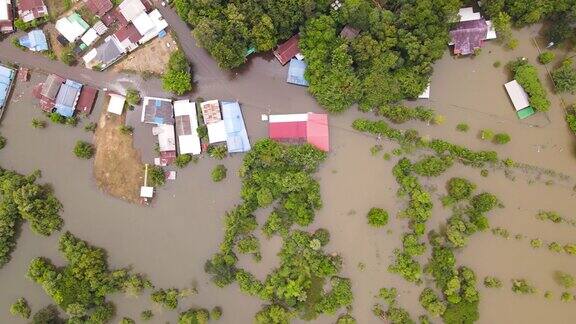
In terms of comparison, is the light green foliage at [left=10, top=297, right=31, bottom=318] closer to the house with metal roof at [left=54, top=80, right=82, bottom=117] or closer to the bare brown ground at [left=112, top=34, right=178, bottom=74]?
the house with metal roof at [left=54, top=80, right=82, bottom=117]

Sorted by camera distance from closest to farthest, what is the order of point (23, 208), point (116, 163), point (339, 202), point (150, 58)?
1. point (23, 208)
2. point (339, 202)
3. point (116, 163)
4. point (150, 58)

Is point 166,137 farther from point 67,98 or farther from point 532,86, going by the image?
point 532,86

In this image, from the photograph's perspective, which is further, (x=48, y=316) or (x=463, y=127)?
(x=463, y=127)

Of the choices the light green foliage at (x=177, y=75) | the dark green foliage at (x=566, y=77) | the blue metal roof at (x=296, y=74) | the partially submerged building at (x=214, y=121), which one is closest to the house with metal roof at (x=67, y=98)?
the light green foliage at (x=177, y=75)

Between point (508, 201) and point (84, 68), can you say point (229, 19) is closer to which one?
point (84, 68)

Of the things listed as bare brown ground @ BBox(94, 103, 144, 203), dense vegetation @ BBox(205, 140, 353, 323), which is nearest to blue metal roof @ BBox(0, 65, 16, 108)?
bare brown ground @ BBox(94, 103, 144, 203)

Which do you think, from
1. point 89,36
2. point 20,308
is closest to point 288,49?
point 89,36

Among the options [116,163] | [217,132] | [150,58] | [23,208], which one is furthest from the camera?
[150,58]
